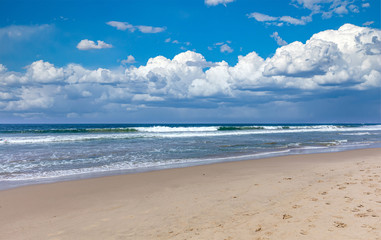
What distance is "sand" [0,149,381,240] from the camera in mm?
4891

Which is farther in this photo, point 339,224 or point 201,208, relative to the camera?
point 201,208

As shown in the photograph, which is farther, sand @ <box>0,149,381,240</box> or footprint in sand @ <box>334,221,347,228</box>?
sand @ <box>0,149,381,240</box>

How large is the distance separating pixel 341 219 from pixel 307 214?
60cm

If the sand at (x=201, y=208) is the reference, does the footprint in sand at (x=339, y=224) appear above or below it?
above

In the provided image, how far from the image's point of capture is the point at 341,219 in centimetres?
511

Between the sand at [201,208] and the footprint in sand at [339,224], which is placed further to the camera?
the sand at [201,208]

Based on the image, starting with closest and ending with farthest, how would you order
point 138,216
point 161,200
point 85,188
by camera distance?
point 138,216, point 161,200, point 85,188

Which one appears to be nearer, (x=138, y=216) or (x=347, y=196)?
(x=138, y=216)

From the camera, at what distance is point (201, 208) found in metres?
6.30

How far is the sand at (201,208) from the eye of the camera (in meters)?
4.89

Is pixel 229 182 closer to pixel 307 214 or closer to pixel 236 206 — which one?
pixel 236 206

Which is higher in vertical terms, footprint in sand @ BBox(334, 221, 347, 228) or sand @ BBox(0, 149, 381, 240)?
footprint in sand @ BBox(334, 221, 347, 228)

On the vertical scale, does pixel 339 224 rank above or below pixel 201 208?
above

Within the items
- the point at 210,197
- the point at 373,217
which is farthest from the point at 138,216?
the point at 373,217
